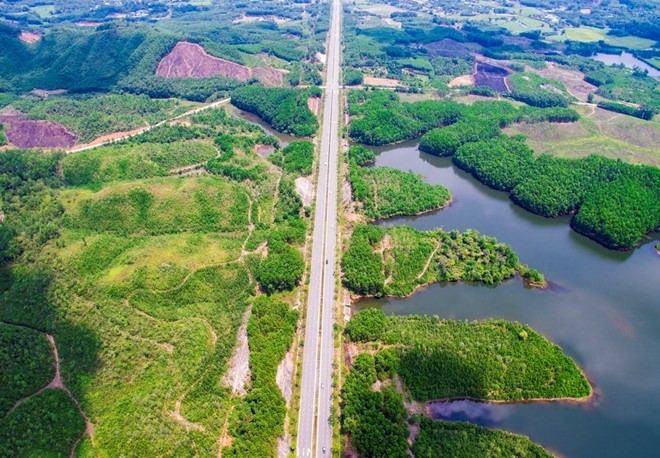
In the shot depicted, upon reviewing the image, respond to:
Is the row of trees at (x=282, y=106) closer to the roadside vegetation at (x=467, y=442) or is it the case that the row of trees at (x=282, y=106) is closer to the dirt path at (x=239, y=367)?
the dirt path at (x=239, y=367)

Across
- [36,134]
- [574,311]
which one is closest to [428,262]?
[574,311]

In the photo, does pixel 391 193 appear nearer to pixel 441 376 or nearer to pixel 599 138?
pixel 441 376

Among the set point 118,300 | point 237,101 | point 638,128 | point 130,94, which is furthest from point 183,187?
point 638,128

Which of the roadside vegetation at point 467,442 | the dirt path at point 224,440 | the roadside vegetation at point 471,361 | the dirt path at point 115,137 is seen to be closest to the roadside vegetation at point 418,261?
the roadside vegetation at point 471,361

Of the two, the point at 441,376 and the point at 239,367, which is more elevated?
the point at 239,367

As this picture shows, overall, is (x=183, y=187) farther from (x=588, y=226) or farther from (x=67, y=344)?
(x=588, y=226)

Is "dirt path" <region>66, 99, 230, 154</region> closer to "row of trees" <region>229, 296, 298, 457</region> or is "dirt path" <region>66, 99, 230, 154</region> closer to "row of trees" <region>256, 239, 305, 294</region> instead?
"row of trees" <region>256, 239, 305, 294</region>

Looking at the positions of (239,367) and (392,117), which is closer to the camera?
(239,367)
